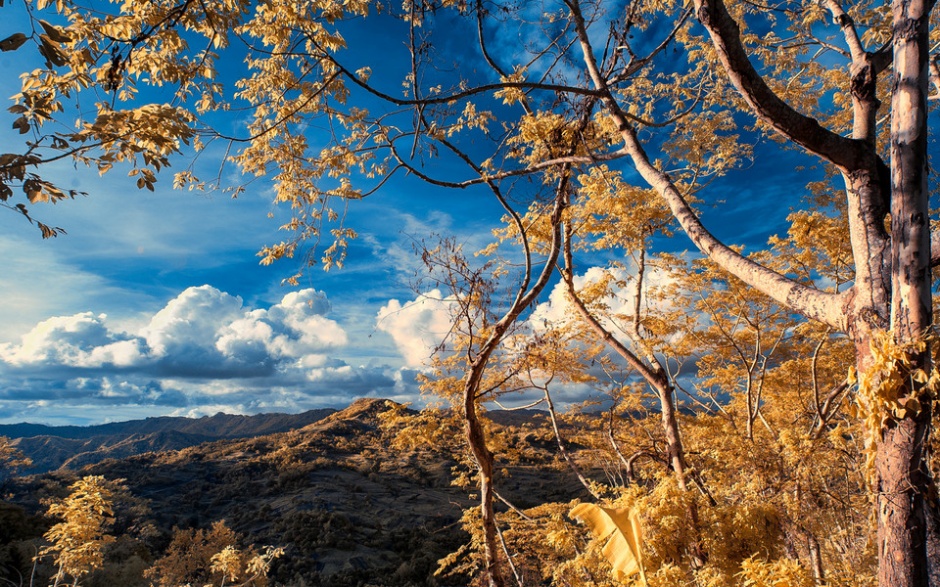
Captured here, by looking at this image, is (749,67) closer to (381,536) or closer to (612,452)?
(612,452)

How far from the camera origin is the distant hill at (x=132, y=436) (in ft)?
180

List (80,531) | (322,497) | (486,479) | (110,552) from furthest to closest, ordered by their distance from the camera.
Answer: (322,497), (110,552), (80,531), (486,479)

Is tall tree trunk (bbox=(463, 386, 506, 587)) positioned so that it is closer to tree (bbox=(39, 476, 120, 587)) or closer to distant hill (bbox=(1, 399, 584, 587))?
tree (bbox=(39, 476, 120, 587))

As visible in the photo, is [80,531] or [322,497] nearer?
[80,531]

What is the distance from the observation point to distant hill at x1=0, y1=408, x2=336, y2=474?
54.8 meters

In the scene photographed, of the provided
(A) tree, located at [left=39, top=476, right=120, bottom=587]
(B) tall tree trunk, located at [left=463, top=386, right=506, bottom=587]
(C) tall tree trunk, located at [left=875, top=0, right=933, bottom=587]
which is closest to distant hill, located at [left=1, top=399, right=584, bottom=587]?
(A) tree, located at [left=39, top=476, right=120, bottom=587]

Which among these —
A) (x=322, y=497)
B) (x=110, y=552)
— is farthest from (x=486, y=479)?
(x=322, y=497)

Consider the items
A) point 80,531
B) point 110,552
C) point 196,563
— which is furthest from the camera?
point 196,563

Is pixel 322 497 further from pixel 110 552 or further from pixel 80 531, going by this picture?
pixel 80 531

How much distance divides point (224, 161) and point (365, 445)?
1783 inches

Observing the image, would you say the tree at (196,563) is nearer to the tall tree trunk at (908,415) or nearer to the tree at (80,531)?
the tree at (80,531)

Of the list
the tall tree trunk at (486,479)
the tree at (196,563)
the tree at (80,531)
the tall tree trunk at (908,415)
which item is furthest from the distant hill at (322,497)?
the tall tree trunk at (908,415)

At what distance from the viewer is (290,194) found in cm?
449

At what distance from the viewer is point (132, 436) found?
231ft
